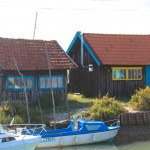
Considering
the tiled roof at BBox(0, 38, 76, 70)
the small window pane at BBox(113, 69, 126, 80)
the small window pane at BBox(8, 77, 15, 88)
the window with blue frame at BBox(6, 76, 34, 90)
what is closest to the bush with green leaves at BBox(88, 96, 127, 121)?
the tiled roof at BBox(0, 38, 76, 70)

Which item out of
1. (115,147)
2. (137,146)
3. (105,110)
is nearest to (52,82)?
(105,110)

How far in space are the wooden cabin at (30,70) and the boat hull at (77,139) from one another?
20.9 feet

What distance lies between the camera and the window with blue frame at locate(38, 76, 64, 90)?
97.4 feet

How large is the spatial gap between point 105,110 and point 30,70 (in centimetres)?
667

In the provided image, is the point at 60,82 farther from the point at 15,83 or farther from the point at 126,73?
the point at 126,73

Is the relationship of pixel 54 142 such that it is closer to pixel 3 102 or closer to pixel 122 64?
pixel 3 102

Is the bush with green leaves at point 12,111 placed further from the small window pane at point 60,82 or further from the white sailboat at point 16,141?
the small window pane at point 60,82

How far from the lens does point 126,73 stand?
32281 mm

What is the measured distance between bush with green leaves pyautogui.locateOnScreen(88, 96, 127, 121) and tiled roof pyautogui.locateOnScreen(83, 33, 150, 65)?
21.5 feet

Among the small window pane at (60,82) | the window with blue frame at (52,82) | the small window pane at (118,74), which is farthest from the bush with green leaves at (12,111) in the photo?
the small window pane at (118,74)

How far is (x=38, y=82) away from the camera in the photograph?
2958 centimetres

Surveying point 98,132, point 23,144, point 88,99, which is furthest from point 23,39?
point 23,144

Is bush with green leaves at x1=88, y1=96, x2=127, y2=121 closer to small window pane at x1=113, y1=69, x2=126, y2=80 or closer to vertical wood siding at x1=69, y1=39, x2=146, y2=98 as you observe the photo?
vertical wood siding at x1=69, y1=39, x2=146, y2=98

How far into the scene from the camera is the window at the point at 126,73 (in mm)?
32094
